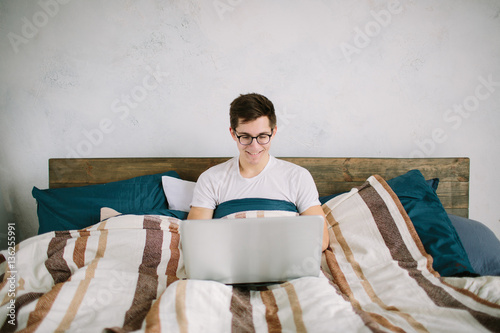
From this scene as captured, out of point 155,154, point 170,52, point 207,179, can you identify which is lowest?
point 207,179

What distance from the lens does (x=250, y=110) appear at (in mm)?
1220

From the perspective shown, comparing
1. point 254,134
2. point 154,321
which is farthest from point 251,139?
point 154,321

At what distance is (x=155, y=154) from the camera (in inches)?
71.4

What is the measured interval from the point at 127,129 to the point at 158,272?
97cm

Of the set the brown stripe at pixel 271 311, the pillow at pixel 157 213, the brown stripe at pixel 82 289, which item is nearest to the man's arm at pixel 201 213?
the pillow at pixel 157 213

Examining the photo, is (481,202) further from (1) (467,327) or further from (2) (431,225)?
(1) (467,327)

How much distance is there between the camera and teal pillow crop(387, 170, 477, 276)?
116 cm

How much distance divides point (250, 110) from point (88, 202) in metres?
0.91

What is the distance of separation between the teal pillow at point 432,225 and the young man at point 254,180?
0.40 meters

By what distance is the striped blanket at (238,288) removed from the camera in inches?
31.4

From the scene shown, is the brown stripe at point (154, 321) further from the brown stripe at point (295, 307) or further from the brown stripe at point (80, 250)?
the brown stripe at point (80, 250)

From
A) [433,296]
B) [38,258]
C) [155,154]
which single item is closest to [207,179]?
[155,154]

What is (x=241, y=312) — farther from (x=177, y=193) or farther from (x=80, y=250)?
(x=177, y=193)

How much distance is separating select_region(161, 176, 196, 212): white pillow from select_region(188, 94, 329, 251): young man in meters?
0.19
